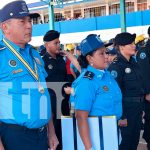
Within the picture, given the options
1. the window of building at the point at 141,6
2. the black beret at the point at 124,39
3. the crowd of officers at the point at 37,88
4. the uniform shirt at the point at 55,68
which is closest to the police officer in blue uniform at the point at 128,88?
the black beret at the point at 124,39

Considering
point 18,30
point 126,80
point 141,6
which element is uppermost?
point 141,6

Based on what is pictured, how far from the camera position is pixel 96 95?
284cm

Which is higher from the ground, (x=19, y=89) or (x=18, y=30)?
(x=18, y=30)

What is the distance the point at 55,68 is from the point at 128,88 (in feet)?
3.22

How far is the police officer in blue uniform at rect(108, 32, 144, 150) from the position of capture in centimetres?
405

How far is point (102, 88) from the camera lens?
2.86 meters

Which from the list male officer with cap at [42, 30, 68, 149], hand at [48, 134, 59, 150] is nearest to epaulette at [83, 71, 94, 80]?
hand at [48, 134, 59, 150]

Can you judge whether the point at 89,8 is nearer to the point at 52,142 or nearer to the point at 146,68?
the point at 146,68

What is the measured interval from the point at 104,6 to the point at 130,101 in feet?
96.3

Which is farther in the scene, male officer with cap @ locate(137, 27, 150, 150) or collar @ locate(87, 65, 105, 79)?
male officer with cap @ locate(137, 27, 150, 150)

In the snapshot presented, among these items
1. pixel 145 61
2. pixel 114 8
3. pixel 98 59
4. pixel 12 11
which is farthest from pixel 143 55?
pixel 114 8

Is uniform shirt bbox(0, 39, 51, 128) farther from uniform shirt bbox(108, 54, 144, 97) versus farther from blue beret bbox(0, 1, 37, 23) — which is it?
uniform shirt bbox(108, 54, 144, 97)

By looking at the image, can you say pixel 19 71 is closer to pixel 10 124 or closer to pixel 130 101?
pixel 10 124

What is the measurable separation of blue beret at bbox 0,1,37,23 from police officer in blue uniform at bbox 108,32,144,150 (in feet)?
5.76
